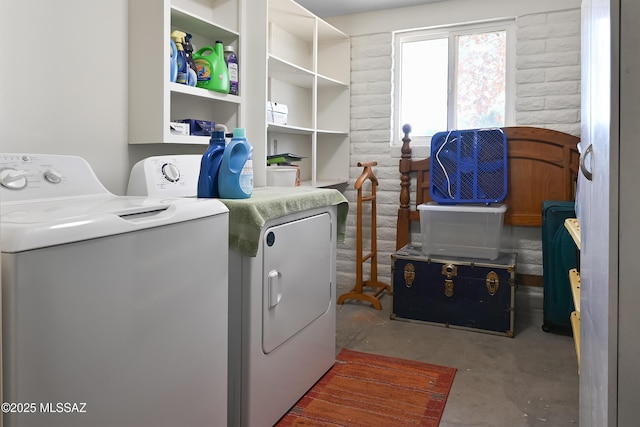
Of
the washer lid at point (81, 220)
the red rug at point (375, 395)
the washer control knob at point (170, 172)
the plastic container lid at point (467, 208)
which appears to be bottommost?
the red rug at point (375, 395)

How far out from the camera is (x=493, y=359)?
249 centimetres

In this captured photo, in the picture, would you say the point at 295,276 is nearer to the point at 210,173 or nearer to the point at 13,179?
the point at 210,173

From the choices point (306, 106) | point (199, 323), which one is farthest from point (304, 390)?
point (306, 106)

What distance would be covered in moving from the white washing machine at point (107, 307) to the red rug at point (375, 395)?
25.9 inches

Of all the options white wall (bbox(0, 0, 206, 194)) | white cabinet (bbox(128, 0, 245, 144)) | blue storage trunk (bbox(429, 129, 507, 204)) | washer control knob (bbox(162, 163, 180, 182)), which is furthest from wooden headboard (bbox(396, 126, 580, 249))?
white wall (bbox(0, 0, 206, 194))

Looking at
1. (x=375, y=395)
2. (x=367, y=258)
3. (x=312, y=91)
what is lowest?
(x=375, y=395)

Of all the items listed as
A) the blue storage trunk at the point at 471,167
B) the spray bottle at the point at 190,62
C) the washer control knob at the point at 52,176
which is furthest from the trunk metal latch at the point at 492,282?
the washer control knob at the point at 52,176

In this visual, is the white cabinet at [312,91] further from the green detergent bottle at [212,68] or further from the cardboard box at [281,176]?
the green detergent bottle at [212,68]

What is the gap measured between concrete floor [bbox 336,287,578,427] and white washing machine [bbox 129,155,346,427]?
2.00 ft

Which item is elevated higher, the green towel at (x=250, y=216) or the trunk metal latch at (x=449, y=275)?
the green towel at (x=250, y=216)

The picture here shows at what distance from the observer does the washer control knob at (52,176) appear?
4.80 ft

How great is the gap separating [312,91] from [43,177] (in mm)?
2318

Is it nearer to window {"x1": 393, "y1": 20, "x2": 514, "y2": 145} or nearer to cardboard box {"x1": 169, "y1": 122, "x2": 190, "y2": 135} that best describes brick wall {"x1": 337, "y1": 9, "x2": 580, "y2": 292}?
window {"x1": 393, "y1": 20, "x2": 514, "y2": 145}

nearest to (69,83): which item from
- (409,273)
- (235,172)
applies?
(235,172)
